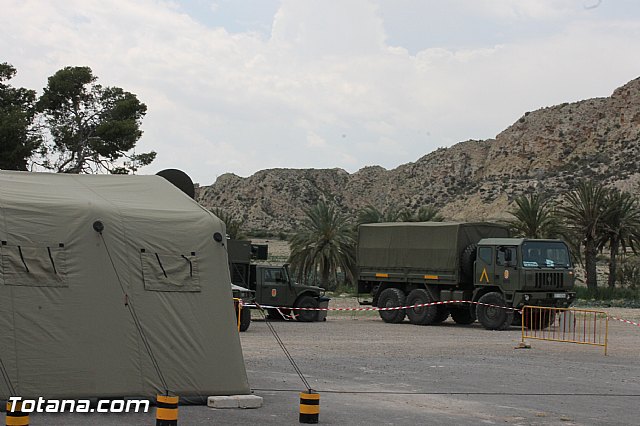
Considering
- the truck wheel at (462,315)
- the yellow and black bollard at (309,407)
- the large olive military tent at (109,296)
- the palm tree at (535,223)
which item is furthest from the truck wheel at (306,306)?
the yellow and black bollard at (309,407)

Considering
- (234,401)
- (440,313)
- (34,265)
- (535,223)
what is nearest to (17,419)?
(34,265)

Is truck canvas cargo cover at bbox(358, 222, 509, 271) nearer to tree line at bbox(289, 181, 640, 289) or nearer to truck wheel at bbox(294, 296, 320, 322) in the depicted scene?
truck wheel at bbox(294, 296, 320, 322)

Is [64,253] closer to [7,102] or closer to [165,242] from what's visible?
[165,242]

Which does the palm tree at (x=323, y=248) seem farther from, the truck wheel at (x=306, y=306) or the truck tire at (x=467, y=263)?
the truck tire at (x=467, y=263)

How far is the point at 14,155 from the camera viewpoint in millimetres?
42438

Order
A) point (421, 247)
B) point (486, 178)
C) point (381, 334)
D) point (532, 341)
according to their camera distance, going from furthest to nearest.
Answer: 1. point (486, 178)
2. point (421, 247)
3. point (381, 334)
4. point (532, 341)

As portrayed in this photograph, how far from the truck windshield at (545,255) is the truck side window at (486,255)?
967 mm

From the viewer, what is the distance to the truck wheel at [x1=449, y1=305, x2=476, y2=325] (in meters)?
29.0

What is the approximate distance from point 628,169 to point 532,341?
57200mm

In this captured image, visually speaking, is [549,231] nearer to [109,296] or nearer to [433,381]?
[433,381]

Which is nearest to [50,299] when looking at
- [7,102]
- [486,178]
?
[7,102]

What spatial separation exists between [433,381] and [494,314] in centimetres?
1230

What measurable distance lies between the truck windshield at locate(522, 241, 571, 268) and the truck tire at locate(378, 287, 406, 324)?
175 inches

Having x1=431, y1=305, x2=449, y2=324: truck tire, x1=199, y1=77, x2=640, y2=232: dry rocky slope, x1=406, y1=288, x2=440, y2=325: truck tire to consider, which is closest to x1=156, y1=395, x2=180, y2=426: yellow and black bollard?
x1=406, y1=288, x2=440, y2=325: truck tire
